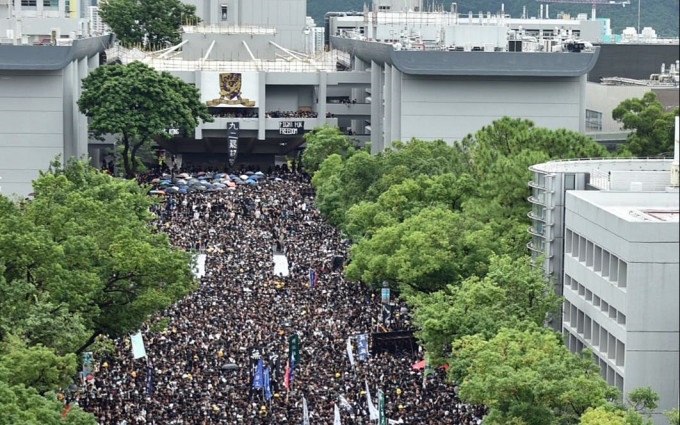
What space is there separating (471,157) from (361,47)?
46578 mm

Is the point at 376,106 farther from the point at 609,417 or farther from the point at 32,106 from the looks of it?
the point at 609,417

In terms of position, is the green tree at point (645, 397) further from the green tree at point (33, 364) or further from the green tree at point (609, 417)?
the green tree at point (33, 364)

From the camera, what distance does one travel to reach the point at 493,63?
12012 centimetres

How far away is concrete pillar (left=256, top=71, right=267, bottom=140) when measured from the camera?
146m

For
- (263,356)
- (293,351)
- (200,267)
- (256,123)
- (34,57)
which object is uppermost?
(34,57)

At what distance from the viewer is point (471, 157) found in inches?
4013

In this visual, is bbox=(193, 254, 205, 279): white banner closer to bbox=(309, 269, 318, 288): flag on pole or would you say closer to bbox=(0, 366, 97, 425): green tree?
bbox=(309, 269, 318, 288): flag on pole

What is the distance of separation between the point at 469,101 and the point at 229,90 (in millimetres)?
29933

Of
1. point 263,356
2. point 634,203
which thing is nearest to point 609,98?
point 263,356

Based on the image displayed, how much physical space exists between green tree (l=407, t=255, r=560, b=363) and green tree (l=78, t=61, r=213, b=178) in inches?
2501

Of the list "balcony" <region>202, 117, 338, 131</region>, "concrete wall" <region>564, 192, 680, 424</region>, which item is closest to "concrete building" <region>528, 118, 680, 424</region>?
"concrete wall" <region>564, 192, 680, 424</region>

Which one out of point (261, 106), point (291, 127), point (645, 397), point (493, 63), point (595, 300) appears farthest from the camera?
point (261, 106)

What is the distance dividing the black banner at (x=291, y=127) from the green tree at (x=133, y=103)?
1604 cm

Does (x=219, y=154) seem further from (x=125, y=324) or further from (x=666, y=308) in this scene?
(x=666, y=308)
